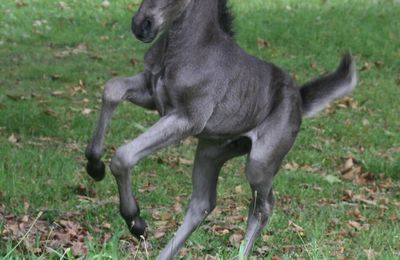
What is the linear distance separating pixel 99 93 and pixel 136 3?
22.1ft

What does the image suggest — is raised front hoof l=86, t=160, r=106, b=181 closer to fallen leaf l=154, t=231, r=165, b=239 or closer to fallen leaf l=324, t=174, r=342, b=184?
fallen leaf l=154, t=231, r=165, b=239

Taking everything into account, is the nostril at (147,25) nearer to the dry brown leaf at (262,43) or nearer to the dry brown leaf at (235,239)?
the dry brown leaf at (235,239)

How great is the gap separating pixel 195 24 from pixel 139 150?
87 cm

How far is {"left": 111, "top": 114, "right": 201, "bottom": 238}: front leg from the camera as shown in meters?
4.64

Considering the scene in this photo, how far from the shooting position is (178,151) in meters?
9.52

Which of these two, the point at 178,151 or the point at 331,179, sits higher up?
the point at 331,179

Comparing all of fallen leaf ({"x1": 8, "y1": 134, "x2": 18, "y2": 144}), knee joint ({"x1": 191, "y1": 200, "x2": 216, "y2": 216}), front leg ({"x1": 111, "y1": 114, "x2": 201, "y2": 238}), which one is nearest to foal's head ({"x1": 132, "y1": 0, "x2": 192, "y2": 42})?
front leg ({"x1": 111, "y1": 114, "x2": 201, "y2": 238})

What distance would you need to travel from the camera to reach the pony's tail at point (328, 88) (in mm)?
5898

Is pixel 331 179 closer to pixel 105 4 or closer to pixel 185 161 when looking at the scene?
pixel 185 161

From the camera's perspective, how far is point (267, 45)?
49.0ft

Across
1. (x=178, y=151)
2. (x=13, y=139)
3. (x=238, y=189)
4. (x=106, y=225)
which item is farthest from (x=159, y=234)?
(x=13, y=139)

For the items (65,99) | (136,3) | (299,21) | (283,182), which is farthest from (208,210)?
(136,3)

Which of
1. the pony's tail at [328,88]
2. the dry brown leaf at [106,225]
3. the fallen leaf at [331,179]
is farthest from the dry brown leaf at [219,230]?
the fallen leaf at [331,179]

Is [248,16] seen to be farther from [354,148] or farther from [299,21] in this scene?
[354,148]
